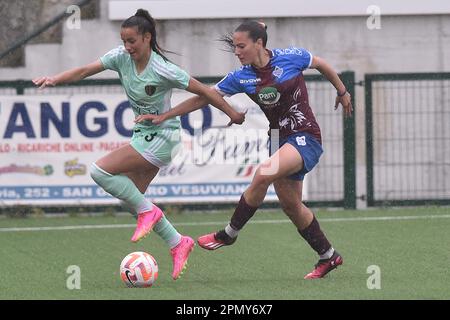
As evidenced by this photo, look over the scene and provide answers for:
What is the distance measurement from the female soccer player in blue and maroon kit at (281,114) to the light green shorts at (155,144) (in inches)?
9.6

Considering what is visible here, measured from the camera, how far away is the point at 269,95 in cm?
1048

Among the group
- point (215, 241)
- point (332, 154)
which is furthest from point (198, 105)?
point (332, 154)

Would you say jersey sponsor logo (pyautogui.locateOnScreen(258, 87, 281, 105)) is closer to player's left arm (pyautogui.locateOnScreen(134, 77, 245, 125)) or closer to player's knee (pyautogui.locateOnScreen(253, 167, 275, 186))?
player's left arm (pyautogui.locateOnScreen(134, 77, 245, 125))

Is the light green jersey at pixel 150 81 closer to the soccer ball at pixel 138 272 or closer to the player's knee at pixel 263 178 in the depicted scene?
the player's knee at pixel 263 178

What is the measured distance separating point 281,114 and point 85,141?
6.86 m

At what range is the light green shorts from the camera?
10484 millimetres

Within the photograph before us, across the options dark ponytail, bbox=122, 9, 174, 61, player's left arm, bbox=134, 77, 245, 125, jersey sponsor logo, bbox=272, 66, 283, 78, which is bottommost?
player's left arm, bbox=134, 77, 245, 125

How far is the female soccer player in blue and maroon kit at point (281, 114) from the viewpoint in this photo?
10438 mm

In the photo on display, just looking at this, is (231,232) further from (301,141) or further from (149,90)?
(149,90)

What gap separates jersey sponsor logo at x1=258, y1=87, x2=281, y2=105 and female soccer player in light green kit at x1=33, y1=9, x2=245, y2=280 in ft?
0.84

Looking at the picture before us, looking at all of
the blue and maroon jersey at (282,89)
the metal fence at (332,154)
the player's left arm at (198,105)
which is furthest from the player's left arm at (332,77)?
the metal fence at (332,154)

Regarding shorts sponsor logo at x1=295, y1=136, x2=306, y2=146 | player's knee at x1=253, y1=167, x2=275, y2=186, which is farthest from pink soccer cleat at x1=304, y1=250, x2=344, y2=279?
shorts sponsor logo at x1=295, y1=136, x2=306, y2=146

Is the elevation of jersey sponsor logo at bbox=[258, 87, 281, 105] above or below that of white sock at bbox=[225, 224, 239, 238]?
above

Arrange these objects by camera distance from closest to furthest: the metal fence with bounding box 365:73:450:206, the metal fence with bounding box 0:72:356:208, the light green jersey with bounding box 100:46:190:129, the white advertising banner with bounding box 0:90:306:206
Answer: the light green jersey with bounding box 100:46:190:129 → the white advertising banner with bounding box 0:90:306:206 → the metal fence with bounding box 0:72:356:208 → the metal fence with bounding box 365:73:450:206
